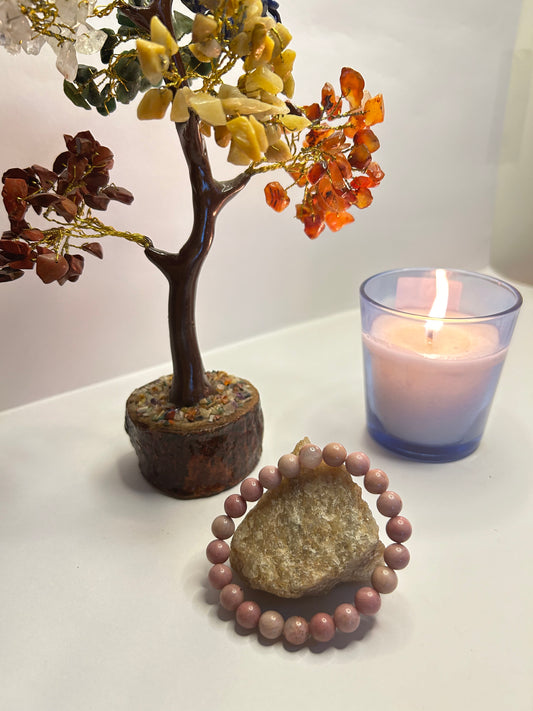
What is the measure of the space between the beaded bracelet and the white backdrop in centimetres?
40

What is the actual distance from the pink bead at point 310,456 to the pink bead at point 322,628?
11 cm

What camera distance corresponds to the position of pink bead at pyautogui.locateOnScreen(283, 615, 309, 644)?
17.8 inches

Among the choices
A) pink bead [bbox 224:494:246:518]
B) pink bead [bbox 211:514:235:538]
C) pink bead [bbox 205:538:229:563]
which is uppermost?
pink bead [bbox 224:494:246:518]

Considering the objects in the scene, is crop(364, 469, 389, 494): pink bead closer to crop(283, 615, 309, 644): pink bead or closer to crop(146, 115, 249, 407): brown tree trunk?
crop(283, 615, 309, 644): pink bead

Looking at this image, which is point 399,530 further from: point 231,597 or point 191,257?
point 191,257

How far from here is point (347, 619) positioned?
17.9 inches

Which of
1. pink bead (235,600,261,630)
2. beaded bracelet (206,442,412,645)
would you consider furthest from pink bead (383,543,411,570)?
pink bead (235,600,261,630)

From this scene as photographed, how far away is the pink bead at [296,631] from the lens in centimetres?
45

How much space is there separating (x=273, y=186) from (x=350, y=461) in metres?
0.26

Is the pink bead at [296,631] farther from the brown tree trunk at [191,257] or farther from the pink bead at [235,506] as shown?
the brown tree trunk at [191,257]

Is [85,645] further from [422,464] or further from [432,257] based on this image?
[432,257]

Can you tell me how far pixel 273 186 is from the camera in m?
0.59

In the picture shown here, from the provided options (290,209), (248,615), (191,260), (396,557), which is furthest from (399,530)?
(290,209)

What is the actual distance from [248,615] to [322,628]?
5 cm
